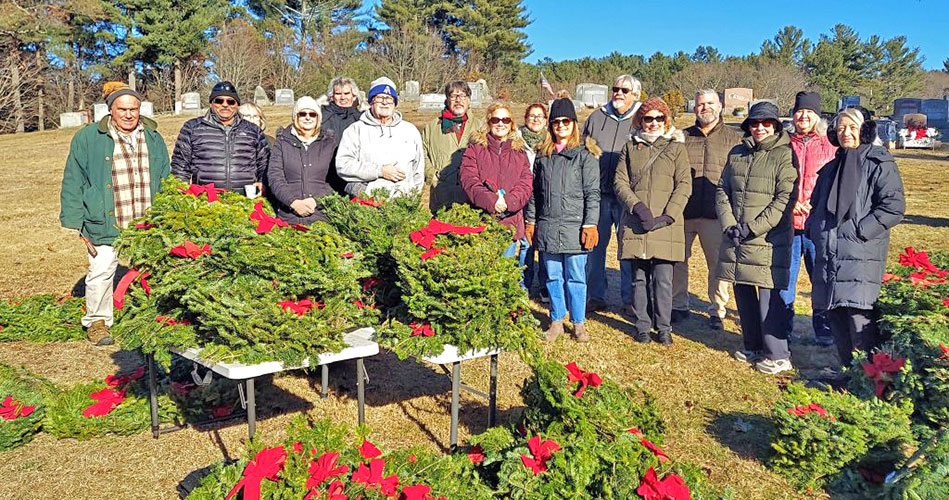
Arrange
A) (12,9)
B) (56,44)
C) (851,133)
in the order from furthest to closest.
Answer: (56,44) < (12,9) < (851,133)

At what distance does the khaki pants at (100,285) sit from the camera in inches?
221

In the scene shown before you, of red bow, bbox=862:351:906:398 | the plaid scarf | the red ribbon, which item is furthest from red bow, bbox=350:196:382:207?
red bow, bbox=862:351:906:398

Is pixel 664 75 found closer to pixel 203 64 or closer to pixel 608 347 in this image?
pixel 203 64

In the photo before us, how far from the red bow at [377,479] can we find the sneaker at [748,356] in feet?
11.8

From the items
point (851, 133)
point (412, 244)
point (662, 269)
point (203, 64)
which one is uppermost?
point (203, 64)

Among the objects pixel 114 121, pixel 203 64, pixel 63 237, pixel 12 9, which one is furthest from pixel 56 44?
pixel 114 121

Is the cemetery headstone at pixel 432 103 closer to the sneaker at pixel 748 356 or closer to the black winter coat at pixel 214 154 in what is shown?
the black winter coat at pixel 214 154

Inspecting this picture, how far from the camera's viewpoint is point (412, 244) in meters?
3.55

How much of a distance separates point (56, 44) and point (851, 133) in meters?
38.4

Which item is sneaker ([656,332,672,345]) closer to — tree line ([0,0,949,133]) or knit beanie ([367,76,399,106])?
knit beanie ([367,76,399,106])

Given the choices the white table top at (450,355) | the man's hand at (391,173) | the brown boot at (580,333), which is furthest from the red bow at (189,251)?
the brown boot at (580,333)

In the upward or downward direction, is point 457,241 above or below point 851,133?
below

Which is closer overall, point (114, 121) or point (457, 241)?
point (457, 241)

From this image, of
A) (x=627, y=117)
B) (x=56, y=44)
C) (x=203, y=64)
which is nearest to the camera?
(x=627, y=117)
